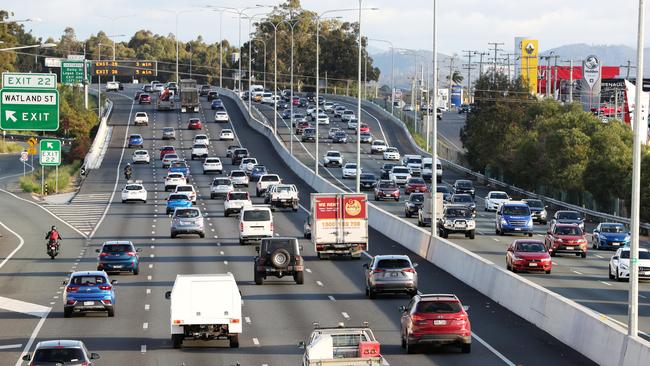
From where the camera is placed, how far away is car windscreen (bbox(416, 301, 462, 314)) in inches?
1195

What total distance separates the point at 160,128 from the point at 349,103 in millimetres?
59447

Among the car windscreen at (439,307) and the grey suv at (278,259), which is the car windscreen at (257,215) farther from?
the car windscreen at (439,307)

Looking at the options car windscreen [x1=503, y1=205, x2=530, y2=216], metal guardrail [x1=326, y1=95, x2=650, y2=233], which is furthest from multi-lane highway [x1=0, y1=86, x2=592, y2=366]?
metal guardrail [x1=326, y1=95, x2=650, y2=233]

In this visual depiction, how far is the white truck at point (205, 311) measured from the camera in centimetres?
3147

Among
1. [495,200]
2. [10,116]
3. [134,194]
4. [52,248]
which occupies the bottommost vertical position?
[495,200]

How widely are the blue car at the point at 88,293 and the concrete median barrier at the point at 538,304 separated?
1154 cm

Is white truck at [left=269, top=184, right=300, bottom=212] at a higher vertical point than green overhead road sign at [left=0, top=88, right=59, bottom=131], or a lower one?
lower

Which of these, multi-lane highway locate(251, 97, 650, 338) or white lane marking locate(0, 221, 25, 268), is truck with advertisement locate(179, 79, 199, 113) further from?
white lane marking locate(0, 221, 25, 268)

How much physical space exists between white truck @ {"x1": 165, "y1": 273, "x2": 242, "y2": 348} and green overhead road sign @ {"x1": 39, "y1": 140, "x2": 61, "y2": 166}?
186 feet

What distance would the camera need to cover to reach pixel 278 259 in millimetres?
45438

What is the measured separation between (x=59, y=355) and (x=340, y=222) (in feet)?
94.2

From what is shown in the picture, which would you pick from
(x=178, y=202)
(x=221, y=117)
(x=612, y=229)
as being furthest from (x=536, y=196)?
(x=221, y=117)

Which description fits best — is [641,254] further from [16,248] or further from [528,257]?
[16,248]

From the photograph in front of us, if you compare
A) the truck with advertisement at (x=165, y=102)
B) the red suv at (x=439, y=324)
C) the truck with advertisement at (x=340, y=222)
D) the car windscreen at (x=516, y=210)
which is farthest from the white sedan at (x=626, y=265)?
the truck with advertisement at (x=165, y=102)
